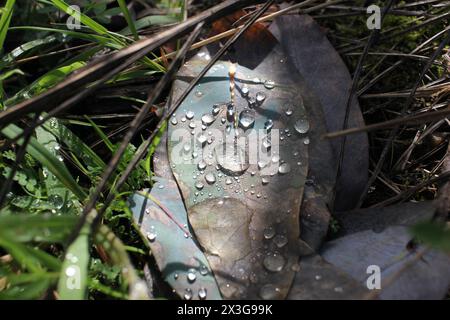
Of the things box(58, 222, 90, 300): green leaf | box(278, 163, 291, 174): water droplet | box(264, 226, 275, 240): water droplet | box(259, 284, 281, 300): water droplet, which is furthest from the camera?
box(278, 163, 291, 174): water droplet

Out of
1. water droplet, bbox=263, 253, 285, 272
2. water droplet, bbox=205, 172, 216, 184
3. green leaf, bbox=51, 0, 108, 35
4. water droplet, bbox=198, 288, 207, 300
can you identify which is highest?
green leaf, bbox=51, 0, 108, 35

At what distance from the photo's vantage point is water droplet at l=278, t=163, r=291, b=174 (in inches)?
55.1

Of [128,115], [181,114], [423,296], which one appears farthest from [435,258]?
[128,115]

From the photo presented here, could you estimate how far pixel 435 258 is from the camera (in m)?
1.18

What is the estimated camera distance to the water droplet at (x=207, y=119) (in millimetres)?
1511

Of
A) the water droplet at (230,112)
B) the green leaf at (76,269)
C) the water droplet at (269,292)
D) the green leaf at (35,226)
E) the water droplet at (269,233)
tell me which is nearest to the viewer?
the green leaf at (35,226)

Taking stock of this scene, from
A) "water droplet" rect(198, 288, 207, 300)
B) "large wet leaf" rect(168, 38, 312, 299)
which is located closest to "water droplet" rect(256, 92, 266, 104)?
"large wet leaf" rect(168, 38, 312, 299)

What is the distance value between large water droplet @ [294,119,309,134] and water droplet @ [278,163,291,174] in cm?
13

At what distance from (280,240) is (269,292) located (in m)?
0.15

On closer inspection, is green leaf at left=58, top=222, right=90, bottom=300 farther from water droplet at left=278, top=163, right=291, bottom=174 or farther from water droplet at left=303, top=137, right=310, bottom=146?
water droplet at left=303, top=137, right=310, bottom=146

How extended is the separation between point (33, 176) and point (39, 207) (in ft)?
0.41

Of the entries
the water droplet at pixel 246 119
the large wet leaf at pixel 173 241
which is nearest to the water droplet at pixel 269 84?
the water droplet at pixel 246 119

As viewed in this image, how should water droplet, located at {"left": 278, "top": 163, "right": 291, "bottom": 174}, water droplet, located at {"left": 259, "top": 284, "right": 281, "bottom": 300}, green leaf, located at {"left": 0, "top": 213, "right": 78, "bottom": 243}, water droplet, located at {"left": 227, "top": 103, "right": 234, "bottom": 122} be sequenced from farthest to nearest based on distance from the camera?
1. water droplet, located at {"left": 227, "top": 103, "right": 234, "bottom": 122}
2. water droplet, located at {"left": 278, "top": 163, "right": 291, "bottom": 174}
3. water droplet, located at {"left": 259, "top": 284, "right": 281, "bottom": 300}
4. green leaf, located at {"left": 0, "top": 213, "right": 78, "bottom": 243}

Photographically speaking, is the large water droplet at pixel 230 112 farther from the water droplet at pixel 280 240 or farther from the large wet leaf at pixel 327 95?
the water droplet at pixel 280 240
